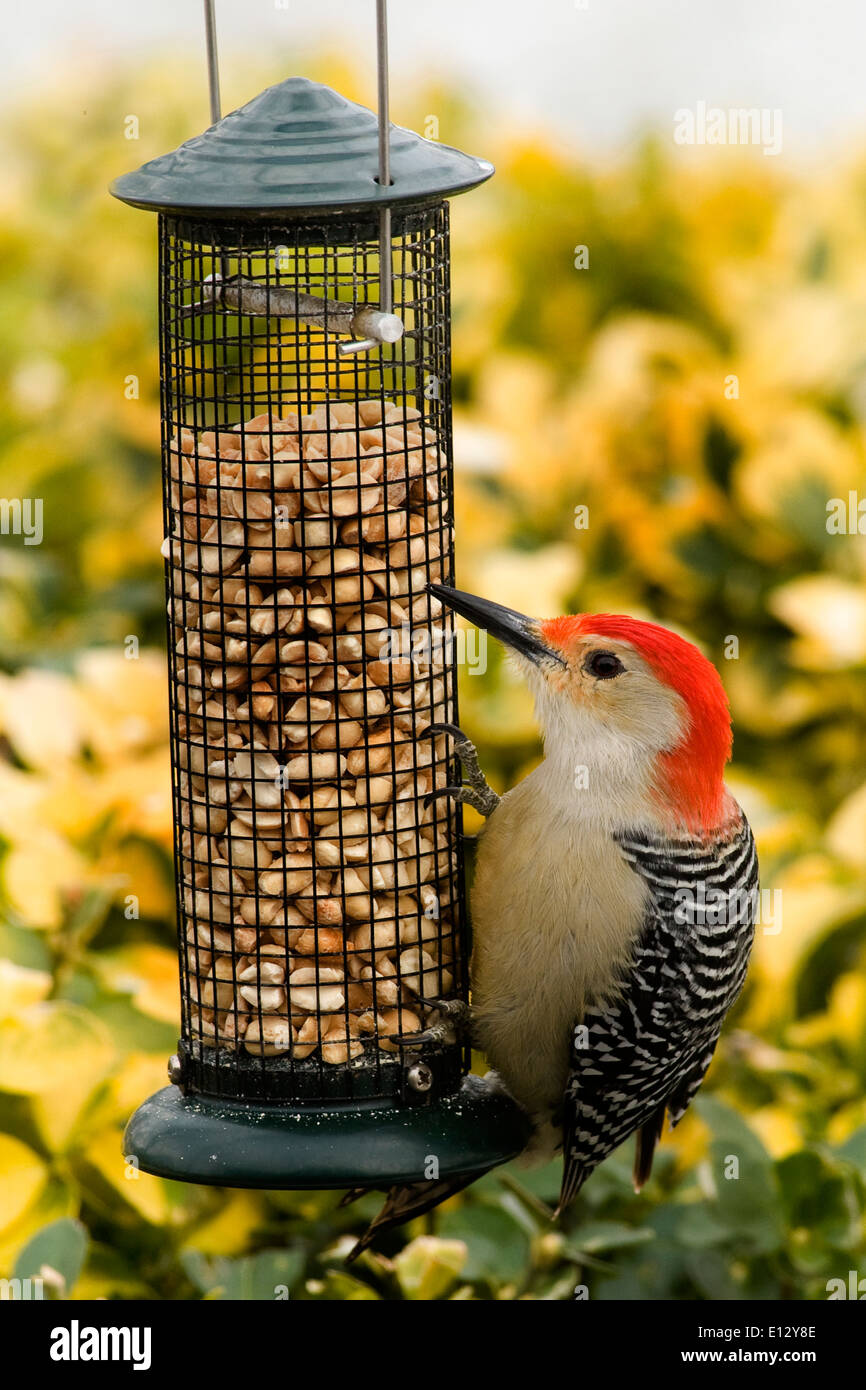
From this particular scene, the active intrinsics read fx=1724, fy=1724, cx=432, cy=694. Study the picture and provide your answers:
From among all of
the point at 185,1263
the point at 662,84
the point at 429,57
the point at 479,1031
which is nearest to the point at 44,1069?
the point at 185,1263

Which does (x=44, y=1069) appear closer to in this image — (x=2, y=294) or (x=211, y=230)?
(x=211, y=230)

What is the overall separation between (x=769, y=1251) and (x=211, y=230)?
9.58 feet

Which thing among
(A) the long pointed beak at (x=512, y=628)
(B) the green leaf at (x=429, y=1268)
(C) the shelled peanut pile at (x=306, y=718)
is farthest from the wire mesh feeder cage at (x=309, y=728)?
(B) the green leaf at (x=429, y=1268)

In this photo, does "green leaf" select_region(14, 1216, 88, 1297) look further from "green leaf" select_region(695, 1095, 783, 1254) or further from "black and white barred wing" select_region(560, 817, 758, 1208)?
"green leaf" select_region(695, 1095, 783, 1254)

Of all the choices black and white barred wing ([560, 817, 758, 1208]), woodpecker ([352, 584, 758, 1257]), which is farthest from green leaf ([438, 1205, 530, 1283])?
woodpecker ([352, 584, 758, 1257])

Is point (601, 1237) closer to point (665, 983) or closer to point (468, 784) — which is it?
point (665, 983)

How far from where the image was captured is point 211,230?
11.5ft

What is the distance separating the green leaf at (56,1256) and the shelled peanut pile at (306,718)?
0.55 m

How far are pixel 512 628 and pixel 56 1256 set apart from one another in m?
1.73

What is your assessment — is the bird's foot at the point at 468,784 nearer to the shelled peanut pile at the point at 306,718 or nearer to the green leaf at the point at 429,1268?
the shelled peanut pile at the point at 306,718

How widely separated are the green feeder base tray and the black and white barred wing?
303 mm

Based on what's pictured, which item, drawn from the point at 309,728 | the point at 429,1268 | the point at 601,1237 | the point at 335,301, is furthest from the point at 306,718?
the point at 601,1237

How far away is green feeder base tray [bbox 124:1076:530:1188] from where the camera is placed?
340cm

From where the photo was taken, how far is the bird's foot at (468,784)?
3.83 m
